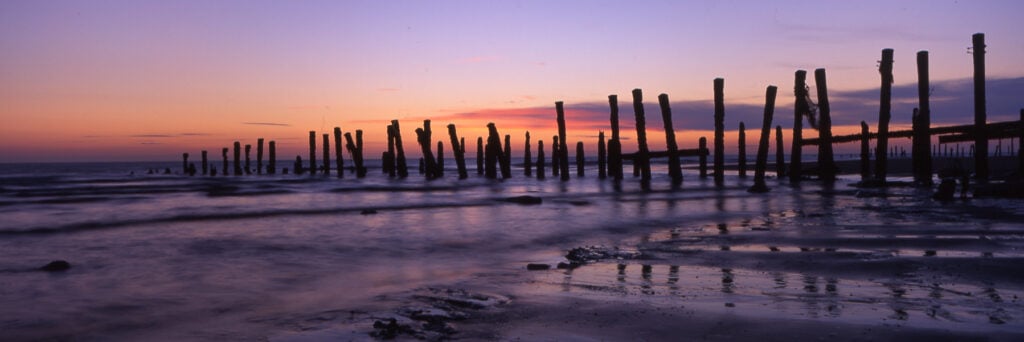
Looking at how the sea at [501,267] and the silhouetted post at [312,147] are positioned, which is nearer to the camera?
the sea at [501,267]

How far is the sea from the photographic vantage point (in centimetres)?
464

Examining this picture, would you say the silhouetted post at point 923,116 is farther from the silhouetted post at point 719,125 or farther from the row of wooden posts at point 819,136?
the silhouetted post at point 719,125

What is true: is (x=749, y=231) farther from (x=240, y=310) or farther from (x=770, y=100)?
(x=770, y=100)

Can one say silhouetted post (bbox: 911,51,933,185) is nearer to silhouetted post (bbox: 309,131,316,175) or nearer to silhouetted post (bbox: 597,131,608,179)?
silhouetted post (bbox: 597,131,608,179)

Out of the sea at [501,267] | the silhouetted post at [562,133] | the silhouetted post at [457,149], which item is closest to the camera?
the sea at [501,267]

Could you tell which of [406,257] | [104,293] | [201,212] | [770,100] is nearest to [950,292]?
[406,257]

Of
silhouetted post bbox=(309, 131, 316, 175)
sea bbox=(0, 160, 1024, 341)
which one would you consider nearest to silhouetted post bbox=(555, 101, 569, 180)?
sea bbox=(0, 160, 1024, 341)

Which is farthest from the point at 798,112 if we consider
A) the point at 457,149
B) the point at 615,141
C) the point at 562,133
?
the point at 457,149

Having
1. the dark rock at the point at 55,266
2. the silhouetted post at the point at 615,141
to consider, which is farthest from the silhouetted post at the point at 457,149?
the dark rock at the point at 55,266

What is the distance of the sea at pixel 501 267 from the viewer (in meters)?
4.64

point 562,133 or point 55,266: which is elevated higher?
point 562,133

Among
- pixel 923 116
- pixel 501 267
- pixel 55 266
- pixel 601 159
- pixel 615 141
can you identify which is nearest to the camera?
pixel 501 267

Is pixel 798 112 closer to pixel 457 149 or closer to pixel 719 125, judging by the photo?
pixel 719 125

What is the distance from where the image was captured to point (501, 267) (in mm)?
7164
